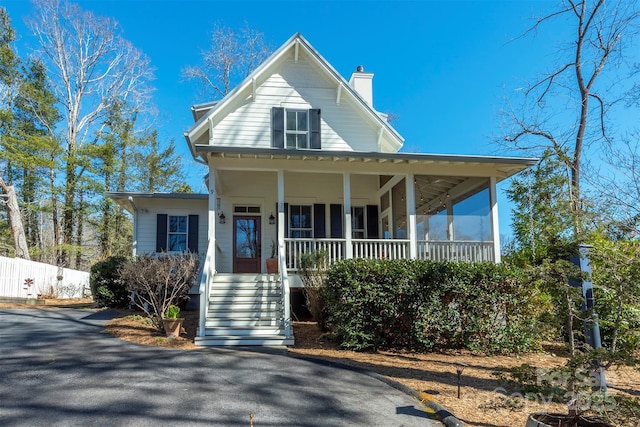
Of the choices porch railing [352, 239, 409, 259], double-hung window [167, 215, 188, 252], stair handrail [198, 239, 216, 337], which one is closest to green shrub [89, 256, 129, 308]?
double-hung window [167, 215, 188, 252]

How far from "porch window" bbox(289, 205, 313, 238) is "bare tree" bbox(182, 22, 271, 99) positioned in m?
14.0

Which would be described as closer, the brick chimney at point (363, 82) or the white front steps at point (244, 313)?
the white front steps at point (244, 313)

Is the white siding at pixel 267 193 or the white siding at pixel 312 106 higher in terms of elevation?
the white siding at pixel 312 106

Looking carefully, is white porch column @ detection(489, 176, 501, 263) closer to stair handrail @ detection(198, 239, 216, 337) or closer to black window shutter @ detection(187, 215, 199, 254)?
stair handrail @ detection(198, 239, 216, 337)

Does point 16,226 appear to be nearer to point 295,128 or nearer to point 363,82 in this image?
point 295,128

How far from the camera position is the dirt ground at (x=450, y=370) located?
15.5 ft

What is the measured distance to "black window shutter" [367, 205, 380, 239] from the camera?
12.9 m

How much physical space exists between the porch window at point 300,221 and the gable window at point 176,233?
3.22 metres

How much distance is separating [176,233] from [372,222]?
6.30 metres

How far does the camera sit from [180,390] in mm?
4895

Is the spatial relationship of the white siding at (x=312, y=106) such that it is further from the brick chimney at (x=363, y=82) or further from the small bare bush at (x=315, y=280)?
the small bare bush at (x=315, y=280)

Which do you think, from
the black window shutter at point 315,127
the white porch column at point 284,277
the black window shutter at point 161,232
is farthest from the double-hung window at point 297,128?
the black window shutter at point 161,232

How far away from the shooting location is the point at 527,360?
7.52 m

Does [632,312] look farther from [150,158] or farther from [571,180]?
[150,158]
